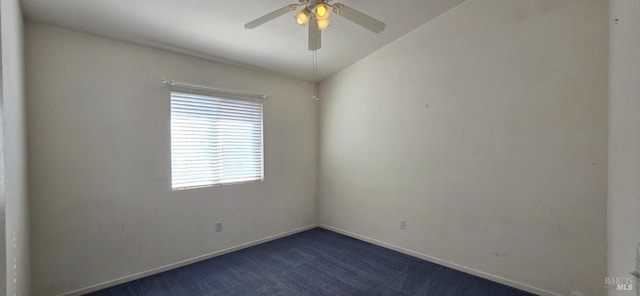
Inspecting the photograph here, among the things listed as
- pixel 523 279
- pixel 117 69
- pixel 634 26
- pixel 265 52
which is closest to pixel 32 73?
pixel 117 69

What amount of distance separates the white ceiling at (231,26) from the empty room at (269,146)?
0.07 feet

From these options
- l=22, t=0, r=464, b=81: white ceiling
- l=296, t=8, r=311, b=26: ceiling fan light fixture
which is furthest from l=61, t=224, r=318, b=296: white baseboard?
l=296, t=8, r=311, b=26: ceiling fan light fixture

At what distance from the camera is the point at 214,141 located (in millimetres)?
3180

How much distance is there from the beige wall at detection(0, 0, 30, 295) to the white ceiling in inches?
16.9

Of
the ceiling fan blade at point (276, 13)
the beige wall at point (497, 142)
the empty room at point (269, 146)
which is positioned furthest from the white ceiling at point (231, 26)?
the ceiling fan blade at point (276, 13)

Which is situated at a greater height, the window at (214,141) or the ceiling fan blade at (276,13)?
the ceiling fan blade at (276,13)

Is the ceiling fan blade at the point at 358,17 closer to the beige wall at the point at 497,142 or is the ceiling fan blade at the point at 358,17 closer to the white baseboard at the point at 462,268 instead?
the beige wall at the point at 497,142

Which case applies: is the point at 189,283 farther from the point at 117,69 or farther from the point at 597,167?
the point at 597,167

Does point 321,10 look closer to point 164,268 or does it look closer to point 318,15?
point 318,15

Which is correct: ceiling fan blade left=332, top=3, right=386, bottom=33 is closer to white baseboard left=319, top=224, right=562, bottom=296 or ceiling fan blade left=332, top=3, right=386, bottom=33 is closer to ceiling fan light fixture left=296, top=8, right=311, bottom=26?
ceiling fan light fixture left=296, top=8, right=311, bottom=26

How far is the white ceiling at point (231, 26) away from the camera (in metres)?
2.10

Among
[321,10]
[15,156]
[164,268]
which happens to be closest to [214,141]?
[164,268]

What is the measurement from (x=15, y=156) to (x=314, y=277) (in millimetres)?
2518

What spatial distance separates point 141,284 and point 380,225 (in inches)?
109
